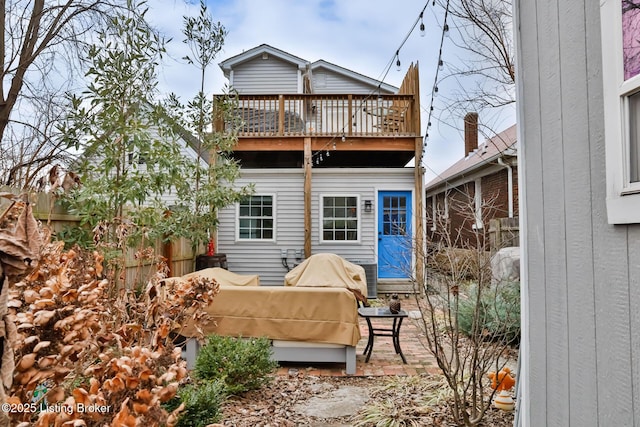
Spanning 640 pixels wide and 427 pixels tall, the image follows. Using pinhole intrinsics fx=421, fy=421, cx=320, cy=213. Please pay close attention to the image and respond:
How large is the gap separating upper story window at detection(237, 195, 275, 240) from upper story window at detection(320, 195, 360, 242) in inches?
51.1

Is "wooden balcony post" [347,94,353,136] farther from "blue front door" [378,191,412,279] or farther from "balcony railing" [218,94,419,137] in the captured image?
"blue front door" [378,191,412,279]

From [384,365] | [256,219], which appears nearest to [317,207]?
[256,219]

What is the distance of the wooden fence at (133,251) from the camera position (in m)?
4.47

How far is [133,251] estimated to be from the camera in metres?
6.10

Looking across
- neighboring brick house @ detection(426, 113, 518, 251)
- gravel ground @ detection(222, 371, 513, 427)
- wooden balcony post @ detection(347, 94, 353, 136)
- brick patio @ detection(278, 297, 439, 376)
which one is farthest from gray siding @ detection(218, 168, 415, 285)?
gravel ground @ detection(222, 371, 513, 427)

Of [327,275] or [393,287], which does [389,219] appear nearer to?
[393,287]

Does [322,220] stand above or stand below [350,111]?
below

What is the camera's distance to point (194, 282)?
1807 mm

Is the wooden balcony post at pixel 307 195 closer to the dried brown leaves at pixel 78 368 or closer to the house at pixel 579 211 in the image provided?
the house at pixel 579 211

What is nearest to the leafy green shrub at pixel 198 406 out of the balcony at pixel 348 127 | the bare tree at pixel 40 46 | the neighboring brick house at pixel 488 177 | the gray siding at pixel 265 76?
the bare tree at pixel 40 46

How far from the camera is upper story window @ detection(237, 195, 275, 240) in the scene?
404 inches

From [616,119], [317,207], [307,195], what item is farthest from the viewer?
[317,207]

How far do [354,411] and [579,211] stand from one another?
103 inches

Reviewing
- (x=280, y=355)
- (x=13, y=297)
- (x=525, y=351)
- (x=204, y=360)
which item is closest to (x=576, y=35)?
(x=525, y=351)
